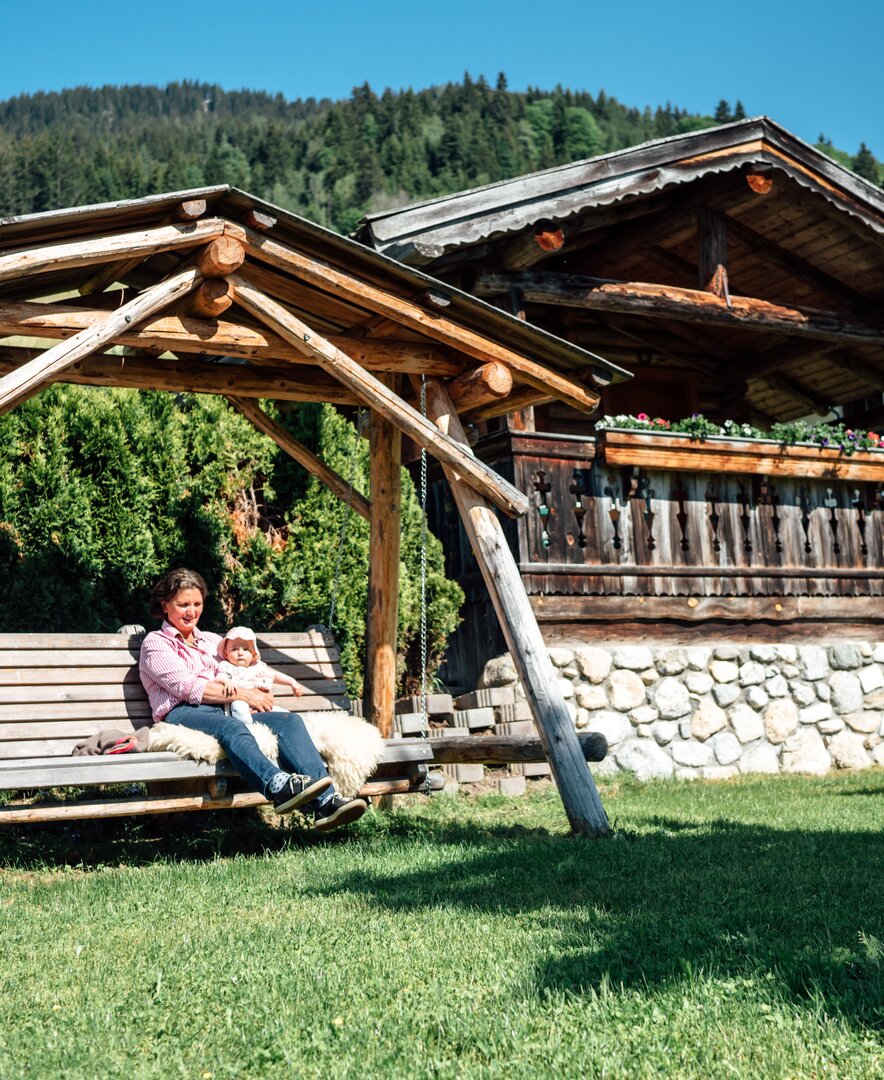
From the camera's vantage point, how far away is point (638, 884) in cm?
516

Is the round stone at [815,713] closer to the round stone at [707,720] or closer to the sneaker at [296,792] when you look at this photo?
the round stone at [707,720]

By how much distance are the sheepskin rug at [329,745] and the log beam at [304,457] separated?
187cm

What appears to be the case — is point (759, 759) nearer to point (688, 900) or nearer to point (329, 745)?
point (329, 745)

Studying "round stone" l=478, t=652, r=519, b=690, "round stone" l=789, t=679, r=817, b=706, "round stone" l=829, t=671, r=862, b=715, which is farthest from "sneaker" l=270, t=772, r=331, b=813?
"round stone" l=829, t=671, r=862, b=715

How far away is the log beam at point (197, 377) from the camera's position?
23.3 ft

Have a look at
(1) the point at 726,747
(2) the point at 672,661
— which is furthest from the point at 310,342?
(1) the point at 726,747

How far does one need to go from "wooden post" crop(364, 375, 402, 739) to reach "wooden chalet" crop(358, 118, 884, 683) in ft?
5.82

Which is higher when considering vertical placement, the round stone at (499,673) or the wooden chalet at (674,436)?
the wooden chalet at (674,436)

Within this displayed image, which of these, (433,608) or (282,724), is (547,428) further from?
(282,724)

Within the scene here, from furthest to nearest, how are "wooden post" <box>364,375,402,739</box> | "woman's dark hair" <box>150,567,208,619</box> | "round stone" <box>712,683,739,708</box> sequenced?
"round stone" <box>712,683,739,708</box>, "wooden post" <box>364,375,402,739</box>, "woman's dark hair" <box>150,567,208,619</box>

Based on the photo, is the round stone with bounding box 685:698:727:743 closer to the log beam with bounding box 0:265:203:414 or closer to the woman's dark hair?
the woman's dark hair

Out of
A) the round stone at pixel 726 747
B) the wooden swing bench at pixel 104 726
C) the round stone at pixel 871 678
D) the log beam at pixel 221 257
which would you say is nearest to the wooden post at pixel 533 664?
the wooden swing bench at pixel 104 726

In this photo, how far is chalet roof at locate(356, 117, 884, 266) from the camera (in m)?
9.42

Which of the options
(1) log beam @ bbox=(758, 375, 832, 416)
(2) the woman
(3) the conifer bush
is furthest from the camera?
Answer: (1) log beam @ bbox=(758, 375, 832, 416)
